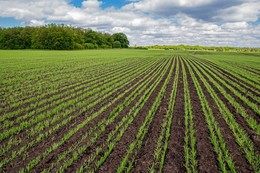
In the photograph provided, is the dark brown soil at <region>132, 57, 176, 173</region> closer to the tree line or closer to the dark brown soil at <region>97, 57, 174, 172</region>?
the dark brown soil at <region>97, 57, 174, 172</region>

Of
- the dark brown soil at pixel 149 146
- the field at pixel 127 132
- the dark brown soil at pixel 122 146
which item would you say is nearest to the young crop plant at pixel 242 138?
the field at pixel 127 132

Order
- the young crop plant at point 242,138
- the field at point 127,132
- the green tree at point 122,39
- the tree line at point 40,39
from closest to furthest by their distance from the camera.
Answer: the field at point 127,132
the young crop plant at point 242,138
the tree line at point 40,39
the green tree at point 122,39

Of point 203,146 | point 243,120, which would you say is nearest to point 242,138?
point 203,146

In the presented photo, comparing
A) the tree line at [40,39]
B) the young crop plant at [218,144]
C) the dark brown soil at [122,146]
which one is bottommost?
the dark brown soil at [122,146]

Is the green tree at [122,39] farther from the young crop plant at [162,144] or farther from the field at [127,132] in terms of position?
the young crop plant at [162,144]

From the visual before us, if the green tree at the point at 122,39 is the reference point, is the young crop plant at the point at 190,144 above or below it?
below

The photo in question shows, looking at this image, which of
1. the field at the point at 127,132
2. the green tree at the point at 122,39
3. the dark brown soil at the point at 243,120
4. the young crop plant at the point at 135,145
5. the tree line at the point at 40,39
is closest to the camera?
the young crop plant at the point at 135,145

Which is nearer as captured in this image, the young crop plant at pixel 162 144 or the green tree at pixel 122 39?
the young crop plant at pixel 162 144

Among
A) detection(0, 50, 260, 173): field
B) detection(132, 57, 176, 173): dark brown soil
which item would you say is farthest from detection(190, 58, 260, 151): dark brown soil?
detection(132, 57, 176, 173): dark brown soil

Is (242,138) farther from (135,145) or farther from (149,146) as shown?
(135,145)

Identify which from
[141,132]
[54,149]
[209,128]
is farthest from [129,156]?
[209,128]

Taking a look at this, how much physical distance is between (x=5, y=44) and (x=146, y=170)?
105966 millimetres

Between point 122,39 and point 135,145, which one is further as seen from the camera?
point 122,39

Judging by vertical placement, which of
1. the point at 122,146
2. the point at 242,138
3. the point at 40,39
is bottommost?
the point at 122,146
